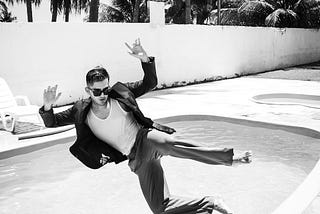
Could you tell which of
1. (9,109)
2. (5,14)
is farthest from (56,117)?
(5,14)

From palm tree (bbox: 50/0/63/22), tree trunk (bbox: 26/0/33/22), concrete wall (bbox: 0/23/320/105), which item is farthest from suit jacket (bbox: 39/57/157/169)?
palm tree (bbox: 50/0/63/22)

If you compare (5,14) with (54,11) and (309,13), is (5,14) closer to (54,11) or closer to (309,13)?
(54,11)

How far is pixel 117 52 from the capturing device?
1201 cm

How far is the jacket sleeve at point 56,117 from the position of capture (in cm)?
Answer: 300

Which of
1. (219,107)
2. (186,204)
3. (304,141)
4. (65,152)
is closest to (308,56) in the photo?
(219,107)

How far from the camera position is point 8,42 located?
30.4ft

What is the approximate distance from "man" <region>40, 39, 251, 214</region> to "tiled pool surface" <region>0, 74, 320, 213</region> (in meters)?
2.14

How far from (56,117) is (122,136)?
54 centimetres

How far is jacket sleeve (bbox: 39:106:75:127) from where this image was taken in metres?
3.00

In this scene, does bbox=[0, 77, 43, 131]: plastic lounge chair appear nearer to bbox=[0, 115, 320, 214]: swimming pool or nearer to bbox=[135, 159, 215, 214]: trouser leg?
bbox=[0, 115, 320, 214]: swimming pool

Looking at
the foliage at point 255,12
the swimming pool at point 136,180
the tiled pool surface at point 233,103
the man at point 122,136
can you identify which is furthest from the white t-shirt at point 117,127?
the foliage at point 255,12

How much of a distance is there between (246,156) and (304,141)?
464cm

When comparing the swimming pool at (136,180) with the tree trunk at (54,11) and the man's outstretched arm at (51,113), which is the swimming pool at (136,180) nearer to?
the man's outstretched arm at (51,113)

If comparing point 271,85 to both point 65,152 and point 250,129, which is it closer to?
point 250,129
